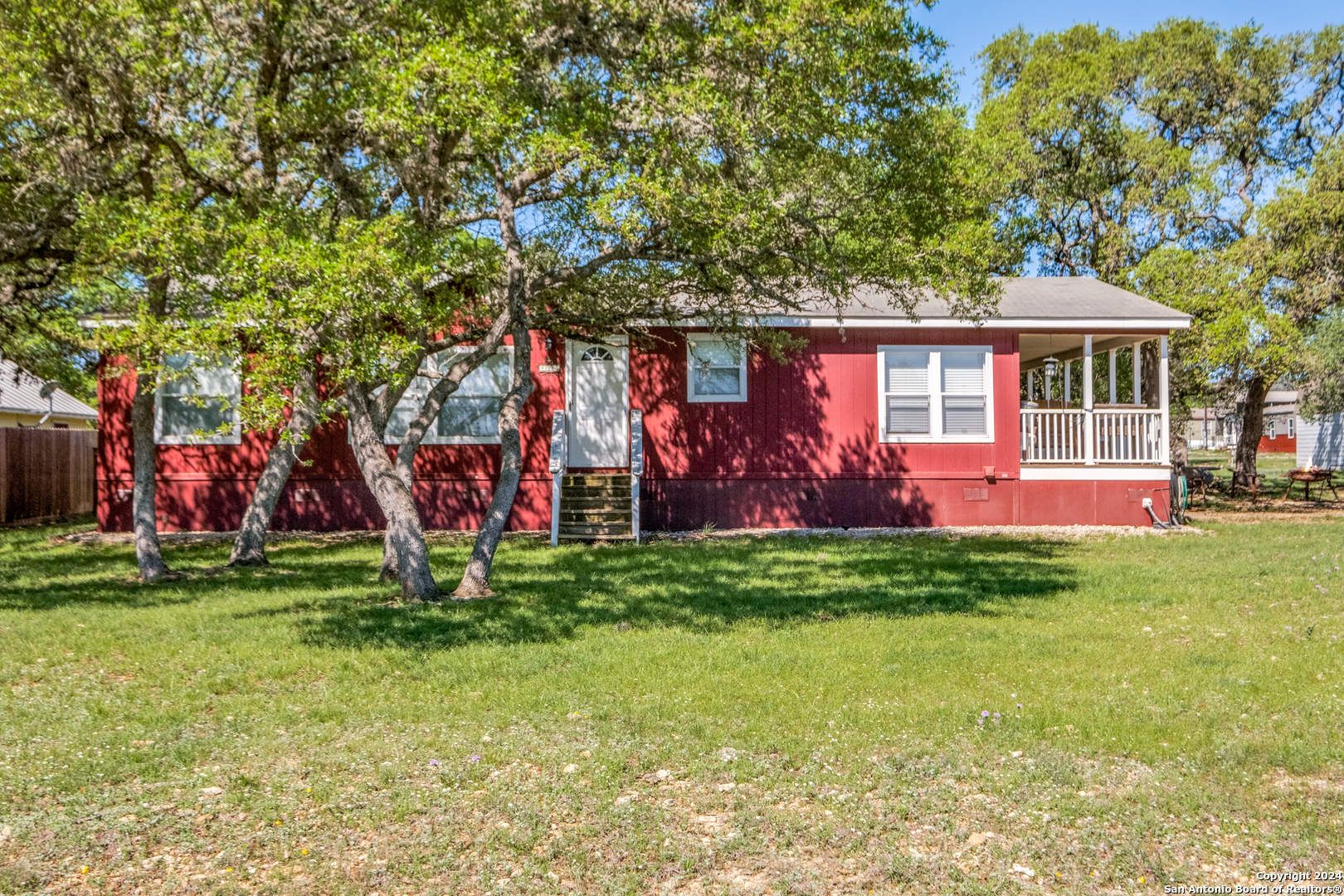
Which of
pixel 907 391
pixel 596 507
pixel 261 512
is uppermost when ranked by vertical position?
pixel 907 391

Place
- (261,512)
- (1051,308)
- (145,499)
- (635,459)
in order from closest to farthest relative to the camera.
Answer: (145,499) → (261,512) → (635,459) → (1051,308)

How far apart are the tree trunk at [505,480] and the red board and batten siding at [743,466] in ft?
21.2

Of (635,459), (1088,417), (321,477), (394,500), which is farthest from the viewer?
(1088,417)

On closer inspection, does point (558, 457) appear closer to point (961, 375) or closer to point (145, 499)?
point (145, 499)

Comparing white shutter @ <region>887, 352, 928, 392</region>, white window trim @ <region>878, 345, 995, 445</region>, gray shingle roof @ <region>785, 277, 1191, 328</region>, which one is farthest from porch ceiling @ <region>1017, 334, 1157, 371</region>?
white shutter @ <region>887, 352, 928, 392</region>

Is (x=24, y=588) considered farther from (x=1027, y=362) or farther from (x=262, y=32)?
(x=1027, y=362)

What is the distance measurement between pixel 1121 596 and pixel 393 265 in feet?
22.0

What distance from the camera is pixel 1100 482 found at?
603 inches

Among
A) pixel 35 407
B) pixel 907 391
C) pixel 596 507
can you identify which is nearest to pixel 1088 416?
pixel 907 391

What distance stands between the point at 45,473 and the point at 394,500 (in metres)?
14.2

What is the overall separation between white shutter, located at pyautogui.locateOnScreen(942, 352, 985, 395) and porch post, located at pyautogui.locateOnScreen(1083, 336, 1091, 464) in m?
1.65

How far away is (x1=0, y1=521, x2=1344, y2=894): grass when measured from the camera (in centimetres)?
353

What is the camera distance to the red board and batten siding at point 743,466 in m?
15.2

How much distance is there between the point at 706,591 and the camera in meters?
8.99
